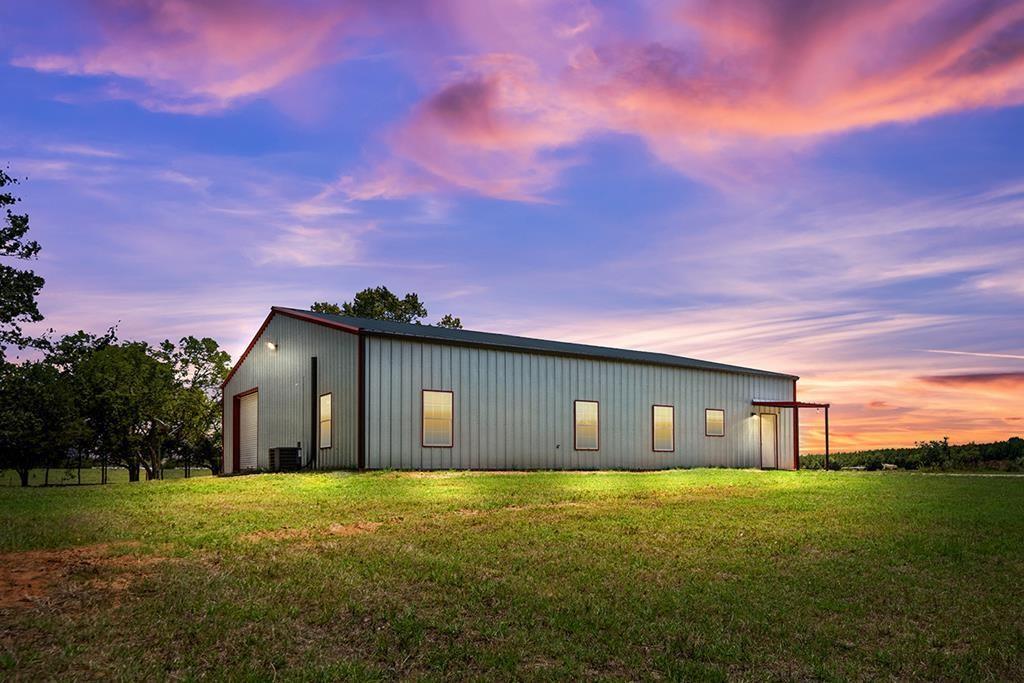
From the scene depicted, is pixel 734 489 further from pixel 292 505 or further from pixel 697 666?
pixel 697 666

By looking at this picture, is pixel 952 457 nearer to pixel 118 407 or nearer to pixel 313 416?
pixel 313 416

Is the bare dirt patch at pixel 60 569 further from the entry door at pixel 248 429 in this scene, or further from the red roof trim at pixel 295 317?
the entry door at pixel 248 429

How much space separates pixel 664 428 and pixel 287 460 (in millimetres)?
13021

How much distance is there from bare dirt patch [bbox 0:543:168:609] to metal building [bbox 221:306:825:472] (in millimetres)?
12022

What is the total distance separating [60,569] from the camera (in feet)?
26.2

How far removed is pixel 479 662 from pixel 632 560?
3.56 meters

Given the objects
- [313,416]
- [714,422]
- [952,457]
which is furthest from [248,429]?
[952,457]

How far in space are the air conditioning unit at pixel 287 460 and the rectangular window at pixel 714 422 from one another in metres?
15.0

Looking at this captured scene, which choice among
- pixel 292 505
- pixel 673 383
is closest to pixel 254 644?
pixel 292 505

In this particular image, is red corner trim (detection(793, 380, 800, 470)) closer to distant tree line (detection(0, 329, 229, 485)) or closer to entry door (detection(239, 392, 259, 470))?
entry door (detection(239, 392, 259, 470))

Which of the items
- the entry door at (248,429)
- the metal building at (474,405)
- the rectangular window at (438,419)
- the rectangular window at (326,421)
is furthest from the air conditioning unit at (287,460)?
the entry door at (248,429)

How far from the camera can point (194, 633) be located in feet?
20.5

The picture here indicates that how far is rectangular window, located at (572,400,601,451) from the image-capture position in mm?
26000

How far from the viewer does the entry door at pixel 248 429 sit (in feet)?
95.4
